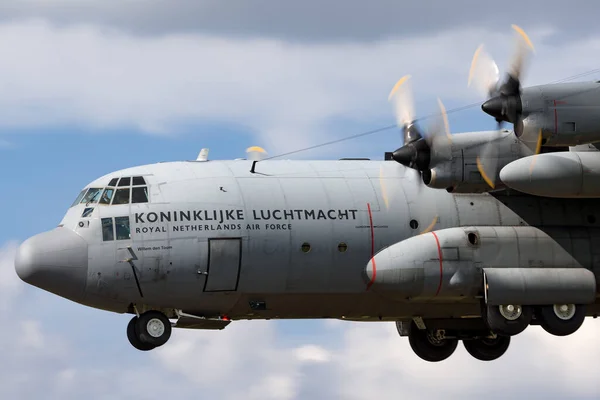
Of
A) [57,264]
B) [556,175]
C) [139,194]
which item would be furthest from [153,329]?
[556,175]

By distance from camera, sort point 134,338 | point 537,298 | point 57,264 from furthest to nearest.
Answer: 1. point 537,298
2. point 134,338
3. point 57,264

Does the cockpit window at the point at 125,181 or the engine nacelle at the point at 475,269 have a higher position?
the cockpit window at the point at 125,181

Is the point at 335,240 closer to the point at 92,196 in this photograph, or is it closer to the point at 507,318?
the point at 507,318

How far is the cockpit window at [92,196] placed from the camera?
27.9 metres

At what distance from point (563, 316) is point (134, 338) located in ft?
28.8

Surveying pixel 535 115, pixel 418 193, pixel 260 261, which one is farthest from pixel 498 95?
pixel 260 261

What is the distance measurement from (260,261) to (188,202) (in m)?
1.88

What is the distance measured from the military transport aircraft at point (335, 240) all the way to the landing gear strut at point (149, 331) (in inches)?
1.1

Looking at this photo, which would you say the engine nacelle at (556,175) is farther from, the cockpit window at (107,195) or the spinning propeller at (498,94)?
the cockpit window at (107,195)

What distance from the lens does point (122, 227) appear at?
89.5 feet

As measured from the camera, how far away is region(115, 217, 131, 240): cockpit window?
89.2 ft

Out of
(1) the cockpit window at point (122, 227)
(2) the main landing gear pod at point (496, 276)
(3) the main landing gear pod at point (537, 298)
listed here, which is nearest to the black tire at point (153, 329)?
(1) the cockpit window at point (122, 227)

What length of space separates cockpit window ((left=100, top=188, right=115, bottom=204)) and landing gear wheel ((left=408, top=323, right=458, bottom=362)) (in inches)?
318

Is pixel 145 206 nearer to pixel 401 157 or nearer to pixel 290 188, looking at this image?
pixel 290 188
